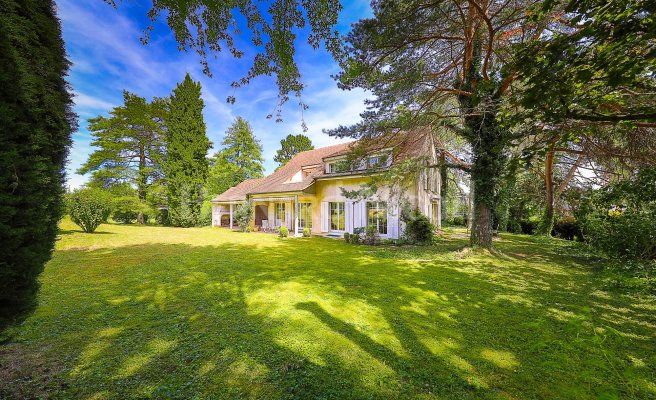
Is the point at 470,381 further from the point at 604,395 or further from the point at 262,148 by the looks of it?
the point at 262,148

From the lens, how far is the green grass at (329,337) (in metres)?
2.79

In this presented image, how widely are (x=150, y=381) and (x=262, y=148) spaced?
35117 mm

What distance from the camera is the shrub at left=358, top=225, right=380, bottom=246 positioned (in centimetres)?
1424

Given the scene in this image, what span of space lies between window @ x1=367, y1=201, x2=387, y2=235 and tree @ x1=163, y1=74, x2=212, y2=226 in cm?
1819

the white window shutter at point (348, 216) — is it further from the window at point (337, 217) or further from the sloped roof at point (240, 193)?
the sloped roof at point (240, 193)

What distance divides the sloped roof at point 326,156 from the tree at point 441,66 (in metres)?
0.82

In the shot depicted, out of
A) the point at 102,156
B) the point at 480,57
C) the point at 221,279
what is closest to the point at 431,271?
the point at 221,279

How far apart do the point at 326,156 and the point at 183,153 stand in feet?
50.1

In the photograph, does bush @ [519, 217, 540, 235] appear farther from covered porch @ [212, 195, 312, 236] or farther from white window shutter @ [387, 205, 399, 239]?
covered porch @ [212, 195, 312, 236]

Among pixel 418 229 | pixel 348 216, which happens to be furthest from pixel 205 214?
pixel 418 229

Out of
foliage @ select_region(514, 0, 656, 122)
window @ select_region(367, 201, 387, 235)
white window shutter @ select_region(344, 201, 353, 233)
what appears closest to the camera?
foliage @ select_region(514, 0, 656, 122)

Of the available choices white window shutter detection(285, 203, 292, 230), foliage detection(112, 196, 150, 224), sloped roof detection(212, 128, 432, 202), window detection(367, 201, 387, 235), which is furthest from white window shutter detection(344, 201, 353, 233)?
A: foliage detection(112, 196, 150, 224)

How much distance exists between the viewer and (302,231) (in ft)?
61.5

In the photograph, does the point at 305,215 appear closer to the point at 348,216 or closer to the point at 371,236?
the point at 348,216
